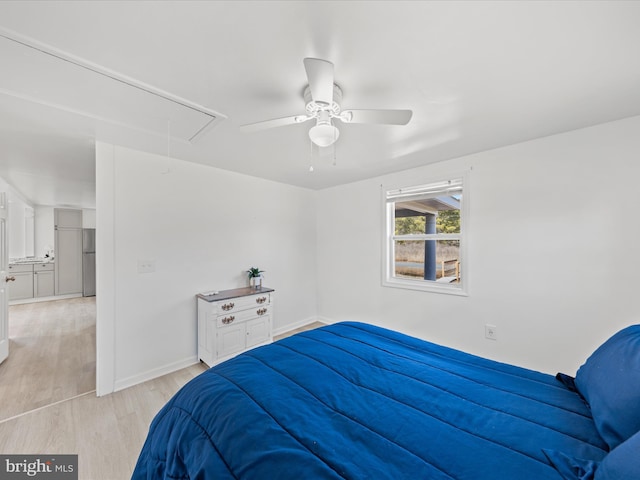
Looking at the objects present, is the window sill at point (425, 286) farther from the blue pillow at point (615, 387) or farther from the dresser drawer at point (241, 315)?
the blue pillow at point (615, 387)

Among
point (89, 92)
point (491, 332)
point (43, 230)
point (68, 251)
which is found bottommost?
point (491, 332)

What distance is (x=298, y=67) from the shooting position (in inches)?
54.5

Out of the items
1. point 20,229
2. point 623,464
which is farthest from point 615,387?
point 20,229

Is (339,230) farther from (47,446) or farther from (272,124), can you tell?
(47,446)

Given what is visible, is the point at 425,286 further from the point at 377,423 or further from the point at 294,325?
the point at 377,423

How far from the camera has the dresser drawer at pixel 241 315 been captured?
2.84 meters

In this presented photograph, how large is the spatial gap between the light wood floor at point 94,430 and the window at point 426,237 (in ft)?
9.49

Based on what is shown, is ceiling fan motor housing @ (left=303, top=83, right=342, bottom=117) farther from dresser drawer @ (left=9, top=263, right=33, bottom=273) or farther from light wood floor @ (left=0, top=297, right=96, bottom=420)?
dresser drawer @ (left=9, top=263, right=33, bottom=273)

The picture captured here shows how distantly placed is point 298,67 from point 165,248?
7.69ft

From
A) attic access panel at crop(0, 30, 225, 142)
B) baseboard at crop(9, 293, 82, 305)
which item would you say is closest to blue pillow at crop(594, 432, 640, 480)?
attic access panel at crop(0, 30, 225, 142)

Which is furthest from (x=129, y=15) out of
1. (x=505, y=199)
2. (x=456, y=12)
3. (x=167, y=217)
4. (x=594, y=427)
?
(x=505, y=199)

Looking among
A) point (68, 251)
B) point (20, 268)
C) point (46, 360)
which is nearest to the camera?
point (46, 360)

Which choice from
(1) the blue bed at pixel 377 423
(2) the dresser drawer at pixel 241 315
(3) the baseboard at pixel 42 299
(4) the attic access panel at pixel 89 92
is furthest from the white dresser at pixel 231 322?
(3) the baseboard at pixel 42 299

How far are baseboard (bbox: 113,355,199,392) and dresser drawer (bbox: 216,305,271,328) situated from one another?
1.99ft
